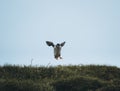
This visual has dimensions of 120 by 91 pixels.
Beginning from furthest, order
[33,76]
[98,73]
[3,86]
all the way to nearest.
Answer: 1. [98,73]
2. [33,76]
3. [3,86]

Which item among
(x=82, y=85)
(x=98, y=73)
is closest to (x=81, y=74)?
(x=98, y=73)

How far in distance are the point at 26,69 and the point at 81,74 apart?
255cm

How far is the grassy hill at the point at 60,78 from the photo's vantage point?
21.5 meters

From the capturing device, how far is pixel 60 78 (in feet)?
79.9

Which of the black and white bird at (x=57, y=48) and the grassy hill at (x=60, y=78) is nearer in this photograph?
the grassy hill at (x=60, y=78)

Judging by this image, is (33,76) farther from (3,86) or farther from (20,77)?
(3,86)

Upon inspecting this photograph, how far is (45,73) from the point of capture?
2530cm

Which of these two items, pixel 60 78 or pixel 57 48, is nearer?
pixel 60 78

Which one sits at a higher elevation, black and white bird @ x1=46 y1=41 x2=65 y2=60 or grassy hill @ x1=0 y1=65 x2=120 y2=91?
black and white bird @ x1=46 y1=41 x2=65 y2=60

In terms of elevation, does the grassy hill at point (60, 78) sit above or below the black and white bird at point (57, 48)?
below

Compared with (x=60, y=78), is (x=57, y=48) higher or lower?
higher

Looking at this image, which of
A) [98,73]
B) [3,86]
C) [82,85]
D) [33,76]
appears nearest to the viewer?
[3,86]

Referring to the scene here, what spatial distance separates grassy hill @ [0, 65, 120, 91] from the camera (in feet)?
70.4

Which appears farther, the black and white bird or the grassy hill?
the black and white bird
